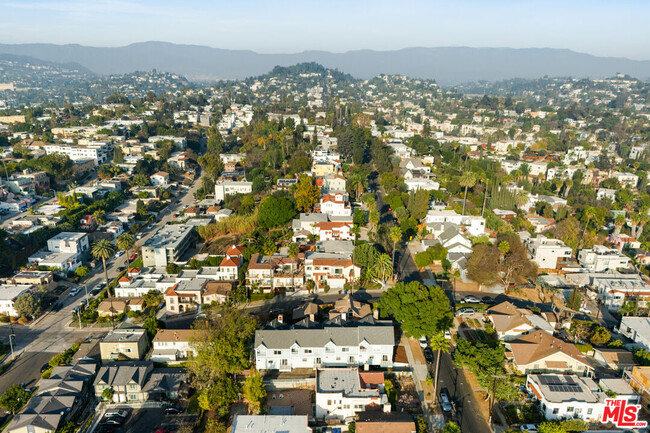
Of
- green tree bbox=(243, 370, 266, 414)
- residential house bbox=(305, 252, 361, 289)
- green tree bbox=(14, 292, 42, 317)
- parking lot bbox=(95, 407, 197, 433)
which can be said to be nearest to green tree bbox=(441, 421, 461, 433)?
green tree bbox=(243, 370, 266, 414)

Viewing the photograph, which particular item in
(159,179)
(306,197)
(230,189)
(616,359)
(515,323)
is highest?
(306,197)

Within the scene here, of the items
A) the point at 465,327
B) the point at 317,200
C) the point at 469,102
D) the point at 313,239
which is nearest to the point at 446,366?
the point at 465,327

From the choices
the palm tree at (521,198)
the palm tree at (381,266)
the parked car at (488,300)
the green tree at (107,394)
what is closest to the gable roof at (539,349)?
the parked car at (488,300)

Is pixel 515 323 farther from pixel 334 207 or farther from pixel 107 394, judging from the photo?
pixel 107 394

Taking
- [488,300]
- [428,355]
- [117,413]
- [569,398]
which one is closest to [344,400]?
[428,355]

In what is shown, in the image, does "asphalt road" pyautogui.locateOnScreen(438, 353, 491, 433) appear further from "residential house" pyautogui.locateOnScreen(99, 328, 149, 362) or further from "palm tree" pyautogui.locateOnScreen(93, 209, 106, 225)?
"palm tree" pyautogui.locateOnScreen(93, 209, 106, 225)

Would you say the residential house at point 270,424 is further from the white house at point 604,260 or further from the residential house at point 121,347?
the white house at point 604,260

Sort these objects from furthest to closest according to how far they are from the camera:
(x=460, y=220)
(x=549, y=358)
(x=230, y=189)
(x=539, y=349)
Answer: (x=230, y=189) < (x=460, y=220) < (x=539, y=349) < (x=549, y=358)
